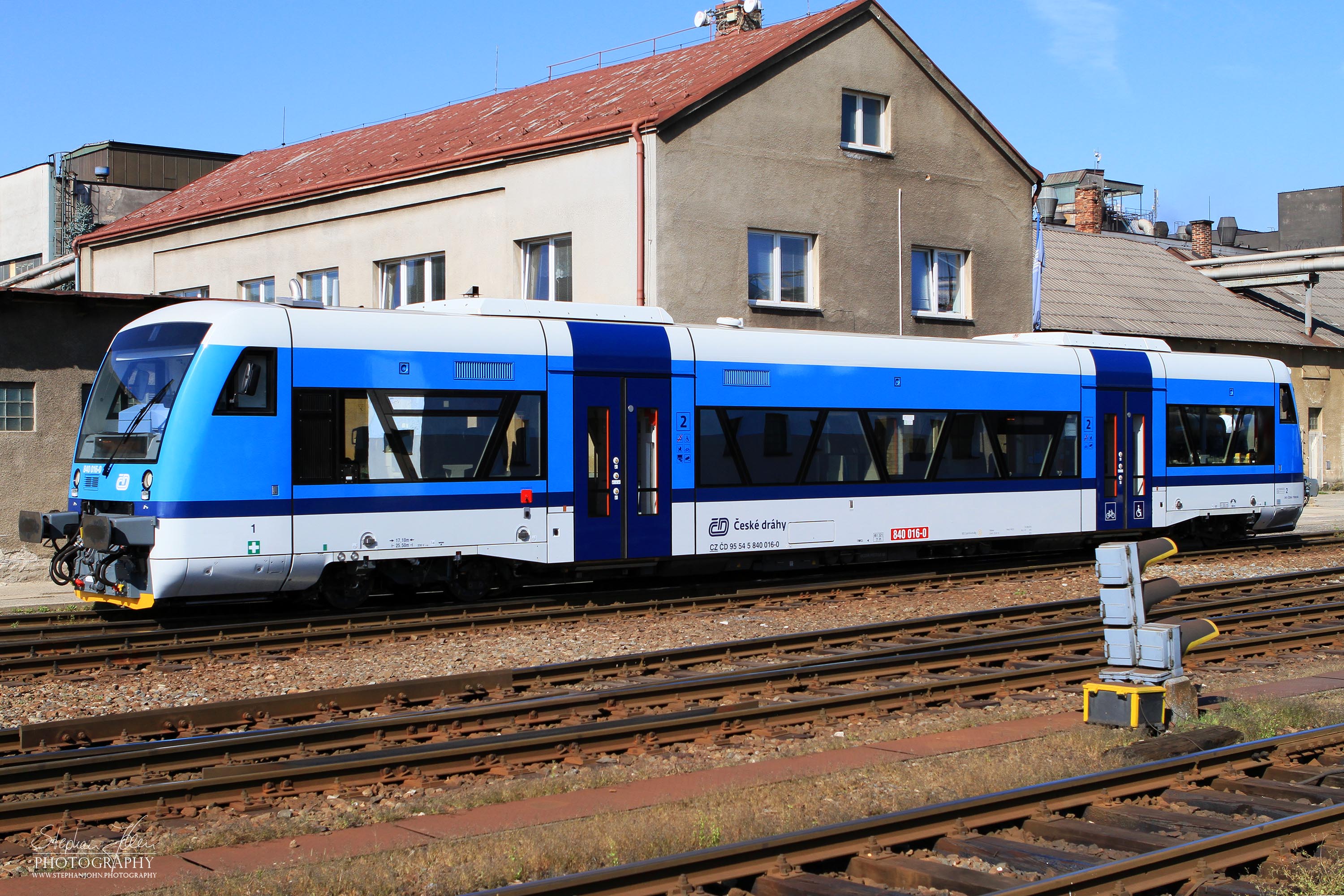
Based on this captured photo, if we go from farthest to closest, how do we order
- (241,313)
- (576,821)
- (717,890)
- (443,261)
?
(443,261), (241,313), (576,821), (717,890)

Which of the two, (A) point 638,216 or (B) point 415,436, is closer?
(B) point 415,436

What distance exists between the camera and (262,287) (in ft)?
95.0

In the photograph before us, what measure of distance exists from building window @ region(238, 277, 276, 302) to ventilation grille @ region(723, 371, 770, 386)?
1567cm

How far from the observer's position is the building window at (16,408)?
1792 cm

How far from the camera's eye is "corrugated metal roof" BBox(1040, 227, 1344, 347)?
36750mm

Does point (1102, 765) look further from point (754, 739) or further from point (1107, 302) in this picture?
point (1107, 302)

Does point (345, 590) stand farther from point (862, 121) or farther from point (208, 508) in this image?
point (862, 121)

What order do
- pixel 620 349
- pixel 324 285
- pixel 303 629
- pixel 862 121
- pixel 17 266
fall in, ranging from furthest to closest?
1. pixel 17 266
2. pixel 324 285
3. pixel 862 121
4. pixel 620 349
5. pixel 303 629

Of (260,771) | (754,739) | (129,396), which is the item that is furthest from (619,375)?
(260,771)

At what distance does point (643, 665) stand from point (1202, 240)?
1678 inches

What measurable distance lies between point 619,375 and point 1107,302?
27.0 metres

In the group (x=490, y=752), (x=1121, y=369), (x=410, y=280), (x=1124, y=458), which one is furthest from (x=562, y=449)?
(x=410, y=280)

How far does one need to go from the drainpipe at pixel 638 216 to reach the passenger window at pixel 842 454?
5.56m

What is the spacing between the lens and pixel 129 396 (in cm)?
1333
